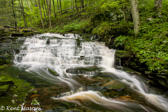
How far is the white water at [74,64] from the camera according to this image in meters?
4.20

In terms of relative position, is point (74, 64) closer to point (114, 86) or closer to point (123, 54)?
point (123, 54)

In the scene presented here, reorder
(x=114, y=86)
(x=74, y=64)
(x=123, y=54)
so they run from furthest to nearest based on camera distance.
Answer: (x=74, y=64), (x=123, y=54), (x=114, y=86)

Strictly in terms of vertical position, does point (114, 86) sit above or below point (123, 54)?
below

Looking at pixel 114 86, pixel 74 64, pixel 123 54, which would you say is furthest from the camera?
pixel 74 64

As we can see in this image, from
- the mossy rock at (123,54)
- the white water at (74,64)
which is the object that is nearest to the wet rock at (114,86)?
the white water at (74,64)

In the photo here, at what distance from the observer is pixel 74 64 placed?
8.08 metres

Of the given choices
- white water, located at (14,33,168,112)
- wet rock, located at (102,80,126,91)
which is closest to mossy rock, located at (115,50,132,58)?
white water, located at (14,33,168,112)

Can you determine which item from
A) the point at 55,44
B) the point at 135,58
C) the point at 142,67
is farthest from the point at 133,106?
the point at 55,44

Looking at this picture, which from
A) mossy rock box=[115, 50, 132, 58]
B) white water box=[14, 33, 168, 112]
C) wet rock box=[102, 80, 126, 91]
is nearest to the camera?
white water box=[14, 33, 168, 112]

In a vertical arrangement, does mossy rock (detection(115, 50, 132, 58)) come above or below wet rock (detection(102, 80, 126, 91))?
above

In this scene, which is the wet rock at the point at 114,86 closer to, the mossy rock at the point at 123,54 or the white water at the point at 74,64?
the white water at the point at 74,64

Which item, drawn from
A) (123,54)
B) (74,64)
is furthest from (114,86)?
(74,64)

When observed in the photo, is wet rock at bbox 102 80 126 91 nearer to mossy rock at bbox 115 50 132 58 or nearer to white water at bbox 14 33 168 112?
white water at bbox 14 33 168 112

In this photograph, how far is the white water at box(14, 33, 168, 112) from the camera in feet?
13.8
